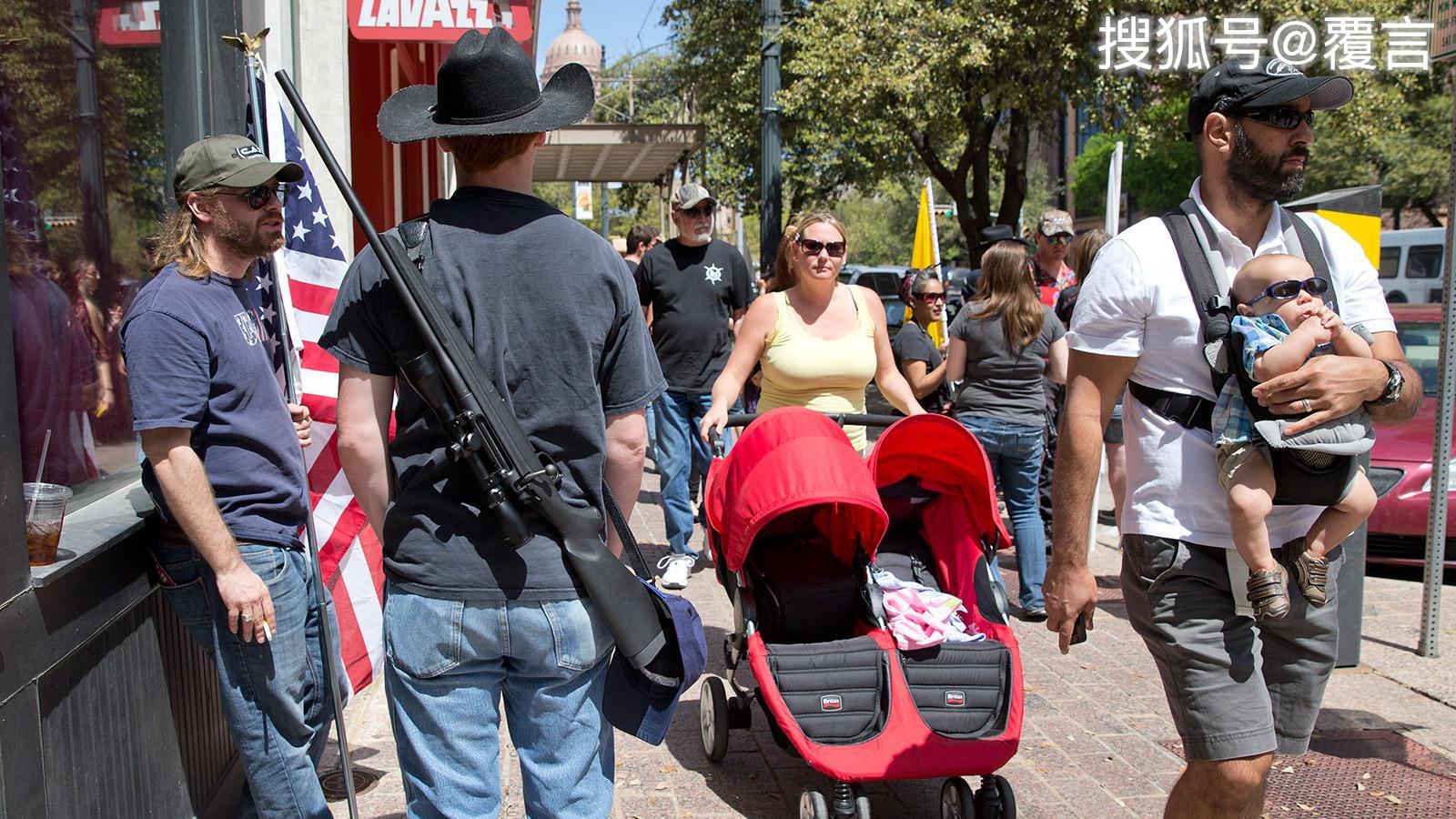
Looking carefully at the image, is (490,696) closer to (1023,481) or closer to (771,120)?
(1023,481)

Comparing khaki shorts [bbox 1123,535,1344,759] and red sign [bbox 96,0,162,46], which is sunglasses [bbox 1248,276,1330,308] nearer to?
khaki shorts [bbox 1123,535,1344,759]

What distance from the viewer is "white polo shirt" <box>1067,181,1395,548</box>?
291 centimetres

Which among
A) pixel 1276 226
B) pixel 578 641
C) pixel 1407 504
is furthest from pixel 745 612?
pixel 1407 504

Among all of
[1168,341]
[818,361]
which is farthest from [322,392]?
[1168,341]

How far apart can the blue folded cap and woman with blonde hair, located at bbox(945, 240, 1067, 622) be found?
160 inches

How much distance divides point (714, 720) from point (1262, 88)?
274 centimetres

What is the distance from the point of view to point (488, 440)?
2322 millimetres

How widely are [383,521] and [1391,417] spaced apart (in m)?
2.31

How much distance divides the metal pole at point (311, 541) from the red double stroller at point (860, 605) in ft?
4.12

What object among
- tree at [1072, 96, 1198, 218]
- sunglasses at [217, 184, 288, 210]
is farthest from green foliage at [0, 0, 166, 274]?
tree at [1072, 96, 1198, 218]

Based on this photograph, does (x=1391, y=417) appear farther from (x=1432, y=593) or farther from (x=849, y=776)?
(x=1432, y=593)

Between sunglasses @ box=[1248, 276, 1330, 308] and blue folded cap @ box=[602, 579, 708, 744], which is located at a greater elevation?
sunglasses @ box=[1248, 276, 1330, 308]

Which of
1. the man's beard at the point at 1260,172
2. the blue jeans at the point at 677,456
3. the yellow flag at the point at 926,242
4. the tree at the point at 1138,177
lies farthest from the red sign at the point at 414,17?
the tree at the point at 1138,177

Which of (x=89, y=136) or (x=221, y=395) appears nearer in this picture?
(x=221, y=395)
